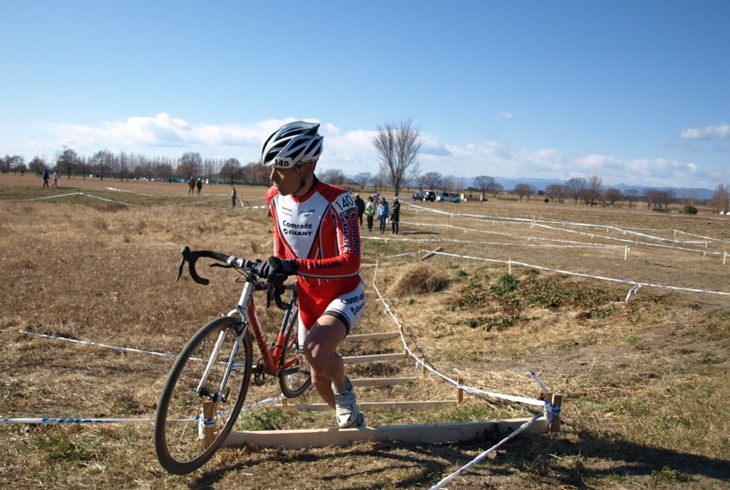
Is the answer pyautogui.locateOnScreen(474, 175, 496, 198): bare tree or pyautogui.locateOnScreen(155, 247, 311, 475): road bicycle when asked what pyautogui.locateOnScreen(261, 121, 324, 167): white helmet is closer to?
pyautogui.locateOnScreen(155, 247, 311, 475): road bicycle

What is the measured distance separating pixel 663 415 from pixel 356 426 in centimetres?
274

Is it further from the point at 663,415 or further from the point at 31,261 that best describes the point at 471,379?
the point at 31,261

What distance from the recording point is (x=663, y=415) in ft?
16.1

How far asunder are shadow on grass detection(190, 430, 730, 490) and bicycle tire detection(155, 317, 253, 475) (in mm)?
220

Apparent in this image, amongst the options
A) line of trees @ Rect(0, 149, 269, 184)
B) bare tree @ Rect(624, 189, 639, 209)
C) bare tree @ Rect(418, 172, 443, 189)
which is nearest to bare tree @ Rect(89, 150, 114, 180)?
line of trees @ Rect(0, 149, 269, 184)

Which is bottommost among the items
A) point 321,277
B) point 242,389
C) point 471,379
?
point 471,379

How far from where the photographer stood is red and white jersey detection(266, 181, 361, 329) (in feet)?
13.9

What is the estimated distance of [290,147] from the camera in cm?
417

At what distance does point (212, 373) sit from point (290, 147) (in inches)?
70.3

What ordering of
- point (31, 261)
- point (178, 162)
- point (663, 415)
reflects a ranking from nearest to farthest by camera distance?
point (663, 415) → point (31, 261) → point (178, 162)

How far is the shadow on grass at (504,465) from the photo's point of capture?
3.85m

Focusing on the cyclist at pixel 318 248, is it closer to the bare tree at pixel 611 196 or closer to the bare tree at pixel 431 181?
the bare tree at pixel 611 196

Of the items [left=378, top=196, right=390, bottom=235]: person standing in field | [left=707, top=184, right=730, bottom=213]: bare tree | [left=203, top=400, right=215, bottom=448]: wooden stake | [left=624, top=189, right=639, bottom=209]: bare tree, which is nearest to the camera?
[left=203, top=400, right=215, bottom=448]: wooden stake

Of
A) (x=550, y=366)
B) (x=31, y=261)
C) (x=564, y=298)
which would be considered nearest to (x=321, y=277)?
(x=550, y=366)
